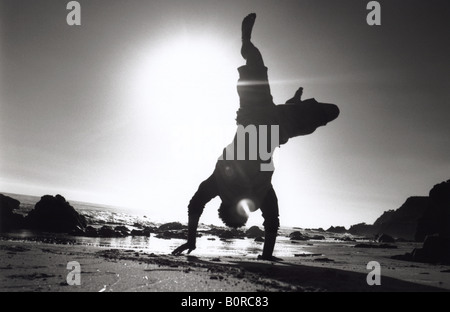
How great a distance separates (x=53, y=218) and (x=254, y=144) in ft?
54.7

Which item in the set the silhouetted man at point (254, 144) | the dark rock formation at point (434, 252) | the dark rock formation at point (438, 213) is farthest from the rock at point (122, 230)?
the dark rock formation at point (438, 213)

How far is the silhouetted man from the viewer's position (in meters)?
6.79

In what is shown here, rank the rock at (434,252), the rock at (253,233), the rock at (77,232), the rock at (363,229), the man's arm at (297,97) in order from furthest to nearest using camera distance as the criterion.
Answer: the rock at (363,229)
the rock at (253,233)
the rock at (77,232)
the rock at (434,252)
the man's arm at (297,97)

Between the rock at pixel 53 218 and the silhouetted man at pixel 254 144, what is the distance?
13787 mm

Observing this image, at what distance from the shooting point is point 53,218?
1903cm

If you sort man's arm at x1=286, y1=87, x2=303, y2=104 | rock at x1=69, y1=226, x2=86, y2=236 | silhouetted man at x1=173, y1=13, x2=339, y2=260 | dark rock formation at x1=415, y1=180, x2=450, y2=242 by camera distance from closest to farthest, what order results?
silhouetted man at x1=173, y1=13, x2=339, y2=260 → man's arm at x1=286, y1=87, x2=303, y2=104 → rock at x1=69, y1=226, x2=86, y2=236 → dark rock formation at x1=415, y1=180, x2=450, y2=242

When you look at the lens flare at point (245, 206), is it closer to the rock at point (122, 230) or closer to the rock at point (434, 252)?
the rock at point (434, 252)

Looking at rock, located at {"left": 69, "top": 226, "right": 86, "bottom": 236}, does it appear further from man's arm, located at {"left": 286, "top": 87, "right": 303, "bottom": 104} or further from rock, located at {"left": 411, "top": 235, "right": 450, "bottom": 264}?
rock, located at {"left": 411, "top": 235, "right": 450, "bottom": 264}

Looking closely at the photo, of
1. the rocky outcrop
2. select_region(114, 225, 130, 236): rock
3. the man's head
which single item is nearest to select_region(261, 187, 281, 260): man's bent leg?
the man's head

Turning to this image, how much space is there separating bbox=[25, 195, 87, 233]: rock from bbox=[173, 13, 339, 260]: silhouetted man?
13.8 m

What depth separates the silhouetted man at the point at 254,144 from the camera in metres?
6.79

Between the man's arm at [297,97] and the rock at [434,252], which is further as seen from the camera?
the rock at [434,252]

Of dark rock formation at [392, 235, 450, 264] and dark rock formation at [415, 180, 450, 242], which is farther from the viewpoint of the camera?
dark rock formation at [415, 180, 450, 242]
